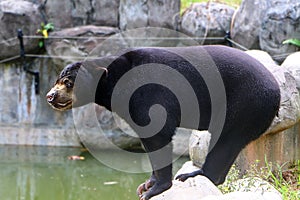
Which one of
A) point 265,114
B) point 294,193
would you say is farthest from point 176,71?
point 294,193

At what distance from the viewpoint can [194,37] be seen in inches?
298

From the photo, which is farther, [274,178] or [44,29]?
[44,29]

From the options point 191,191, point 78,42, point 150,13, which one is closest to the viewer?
point 191,191

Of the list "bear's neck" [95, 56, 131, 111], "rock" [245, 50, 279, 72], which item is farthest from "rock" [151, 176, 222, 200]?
"rock" [245, 50, 279, 72]

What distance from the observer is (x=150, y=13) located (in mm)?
7777

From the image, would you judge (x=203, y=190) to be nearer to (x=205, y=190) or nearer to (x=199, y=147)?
(x=205, y=190)

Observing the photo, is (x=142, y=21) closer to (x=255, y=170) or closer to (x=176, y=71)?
(x=255, y=170)

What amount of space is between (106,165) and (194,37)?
2.04 meters

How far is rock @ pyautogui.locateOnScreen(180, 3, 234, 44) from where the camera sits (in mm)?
7465

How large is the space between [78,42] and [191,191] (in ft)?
15.3

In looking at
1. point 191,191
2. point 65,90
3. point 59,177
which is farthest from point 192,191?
point 59,177

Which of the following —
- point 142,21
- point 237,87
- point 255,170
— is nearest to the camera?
point 237,87

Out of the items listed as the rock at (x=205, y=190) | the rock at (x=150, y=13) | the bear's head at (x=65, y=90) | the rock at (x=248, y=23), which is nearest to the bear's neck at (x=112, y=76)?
the bear's head at (x=65, y=90)

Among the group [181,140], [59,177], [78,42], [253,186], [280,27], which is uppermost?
[280,27]
